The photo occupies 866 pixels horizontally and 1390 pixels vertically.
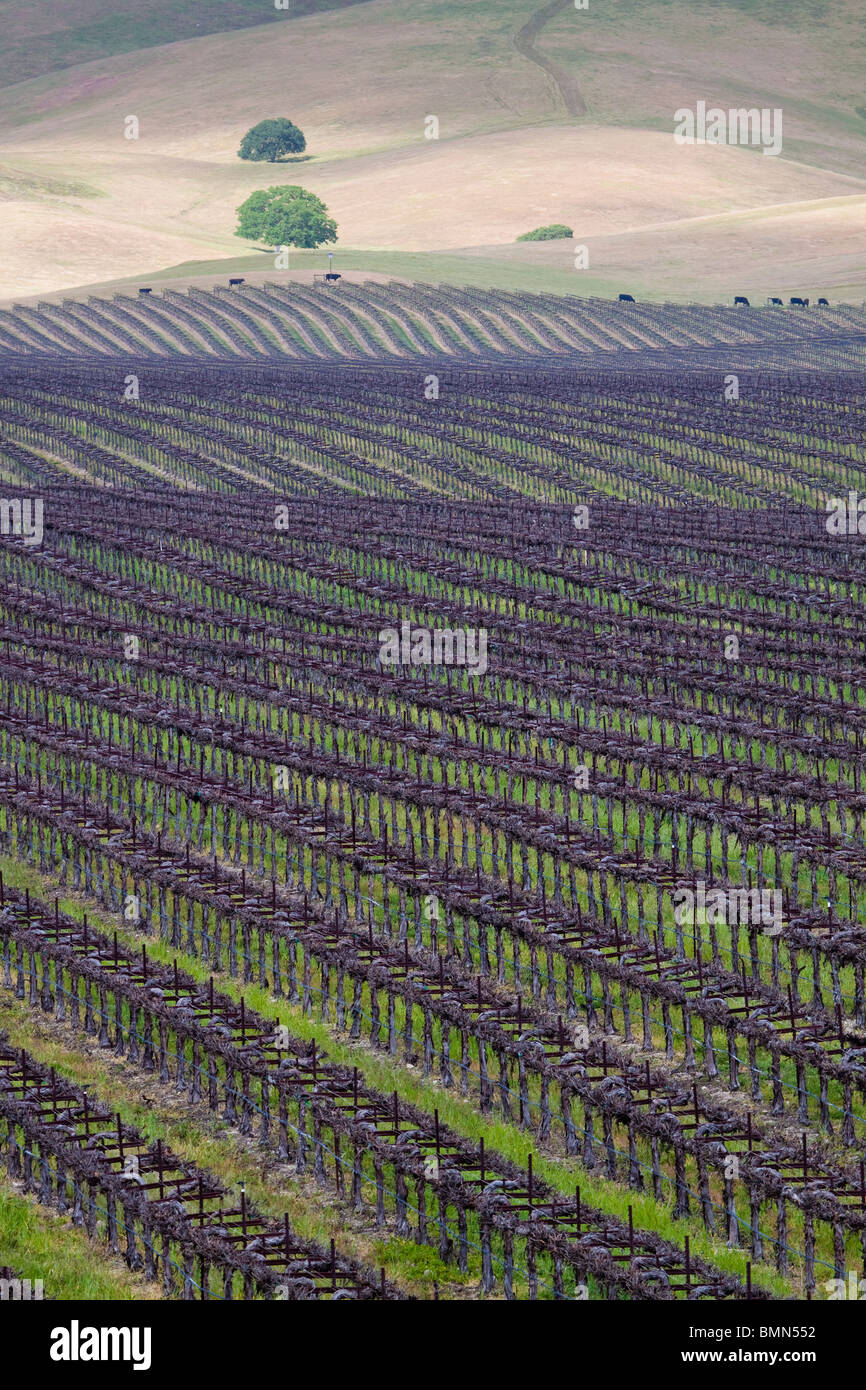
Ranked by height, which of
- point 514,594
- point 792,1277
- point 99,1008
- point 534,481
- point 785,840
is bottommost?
point 792,1277

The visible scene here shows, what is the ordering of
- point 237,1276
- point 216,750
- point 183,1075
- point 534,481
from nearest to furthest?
point 237,1276 < point 183,1075 < point 216,750 < point 534,481

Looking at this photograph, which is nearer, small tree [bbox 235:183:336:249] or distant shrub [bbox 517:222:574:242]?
small tree [bbox 235:183:336:249]

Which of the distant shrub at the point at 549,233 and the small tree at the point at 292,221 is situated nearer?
the small tree at the point at 292,221

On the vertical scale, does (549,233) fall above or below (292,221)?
below

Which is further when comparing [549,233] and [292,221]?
[549,233]

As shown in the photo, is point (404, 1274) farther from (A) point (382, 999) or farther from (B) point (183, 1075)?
(A) point (382, 999)

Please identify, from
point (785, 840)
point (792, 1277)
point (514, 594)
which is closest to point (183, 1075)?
point (792, 1277)

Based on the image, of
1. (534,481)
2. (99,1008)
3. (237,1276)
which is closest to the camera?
(237,1276)

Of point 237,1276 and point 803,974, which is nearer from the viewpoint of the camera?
point 237,1276
